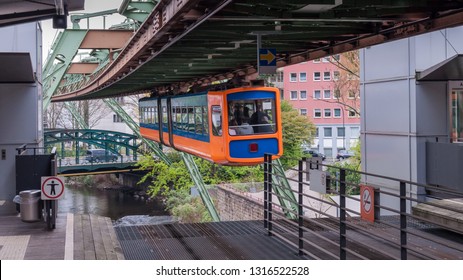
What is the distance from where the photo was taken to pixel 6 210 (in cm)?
1162

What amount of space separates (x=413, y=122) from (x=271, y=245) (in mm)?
5136

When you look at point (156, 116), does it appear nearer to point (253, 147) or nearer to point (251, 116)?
point (251, 116)

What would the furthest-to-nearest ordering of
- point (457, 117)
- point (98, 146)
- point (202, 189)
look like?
→ point (98, 146), point (202, 189), point (457, 117)

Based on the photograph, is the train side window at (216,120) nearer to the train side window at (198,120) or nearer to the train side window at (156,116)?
the train side window at (198,120)

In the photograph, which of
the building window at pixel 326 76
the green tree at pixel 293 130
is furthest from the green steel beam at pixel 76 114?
the green tree at pixel 293 130

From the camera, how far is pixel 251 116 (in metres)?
13.3

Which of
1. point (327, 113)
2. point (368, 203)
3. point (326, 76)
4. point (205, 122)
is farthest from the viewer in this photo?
point (327, 113)

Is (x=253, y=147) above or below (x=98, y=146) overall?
above

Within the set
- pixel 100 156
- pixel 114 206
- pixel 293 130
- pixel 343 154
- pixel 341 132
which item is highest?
pixel 293 130

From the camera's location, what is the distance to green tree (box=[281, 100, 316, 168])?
2925 centimetres

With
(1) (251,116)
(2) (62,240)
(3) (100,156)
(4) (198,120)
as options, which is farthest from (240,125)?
(3) (100,156)

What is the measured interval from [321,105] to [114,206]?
13527 mm

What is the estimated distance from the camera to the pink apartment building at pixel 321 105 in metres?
34.2
